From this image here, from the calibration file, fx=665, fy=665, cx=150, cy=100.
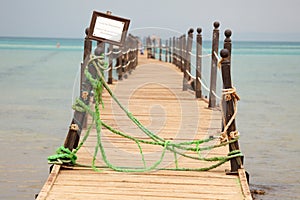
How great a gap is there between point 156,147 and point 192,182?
1.19 metres

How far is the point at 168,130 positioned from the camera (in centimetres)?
658

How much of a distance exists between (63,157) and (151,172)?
2.12 feet

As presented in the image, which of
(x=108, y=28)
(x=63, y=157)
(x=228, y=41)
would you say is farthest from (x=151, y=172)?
(x=228, y=41)

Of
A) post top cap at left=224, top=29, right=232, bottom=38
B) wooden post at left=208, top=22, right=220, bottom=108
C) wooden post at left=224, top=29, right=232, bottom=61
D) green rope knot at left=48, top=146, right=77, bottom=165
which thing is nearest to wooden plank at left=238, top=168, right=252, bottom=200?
green rope knot at left=48, top=146, right=77, bottom=165

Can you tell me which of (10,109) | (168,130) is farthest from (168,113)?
(10,109)

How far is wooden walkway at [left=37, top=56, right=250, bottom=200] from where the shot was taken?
4.26 meters

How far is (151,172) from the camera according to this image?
479 cm

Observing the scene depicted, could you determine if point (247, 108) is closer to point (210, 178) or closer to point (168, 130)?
point (168, 130)

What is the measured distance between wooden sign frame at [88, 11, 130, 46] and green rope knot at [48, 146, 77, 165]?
0.84 meters

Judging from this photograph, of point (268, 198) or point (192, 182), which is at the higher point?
point (192, 182)

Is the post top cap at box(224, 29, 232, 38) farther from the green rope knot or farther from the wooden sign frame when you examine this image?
the green rope knot

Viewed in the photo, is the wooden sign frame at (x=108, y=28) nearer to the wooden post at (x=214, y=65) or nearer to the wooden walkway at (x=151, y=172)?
the wooden walkway at (x=151, y=172)

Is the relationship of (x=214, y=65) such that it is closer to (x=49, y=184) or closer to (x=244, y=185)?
(x=244, y=185)

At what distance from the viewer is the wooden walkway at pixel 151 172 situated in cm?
426
